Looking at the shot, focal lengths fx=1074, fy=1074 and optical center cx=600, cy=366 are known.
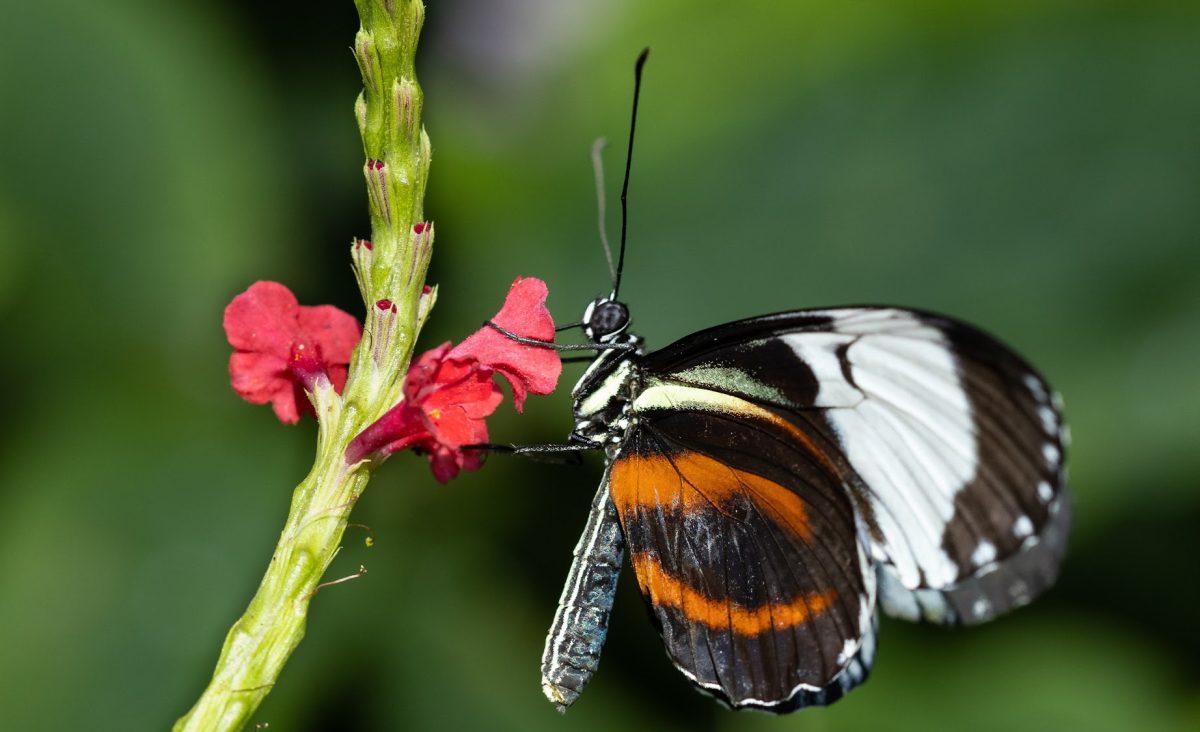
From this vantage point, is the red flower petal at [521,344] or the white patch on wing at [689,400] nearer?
the red flower petal at [521,344]

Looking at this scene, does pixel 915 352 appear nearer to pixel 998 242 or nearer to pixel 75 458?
pixel 998 242

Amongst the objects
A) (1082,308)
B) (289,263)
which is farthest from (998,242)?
(289,263)

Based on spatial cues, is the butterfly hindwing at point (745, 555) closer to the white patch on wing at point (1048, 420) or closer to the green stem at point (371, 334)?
the white patch on wing at point (1048, 420)

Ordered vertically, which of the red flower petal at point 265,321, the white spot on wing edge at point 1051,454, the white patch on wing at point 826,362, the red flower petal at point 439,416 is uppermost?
the red flower petal at point 265,321

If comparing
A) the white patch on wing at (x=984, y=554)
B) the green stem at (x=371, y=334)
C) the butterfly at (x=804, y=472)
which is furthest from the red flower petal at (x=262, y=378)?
the white patch on wing at (x=984, y=554)

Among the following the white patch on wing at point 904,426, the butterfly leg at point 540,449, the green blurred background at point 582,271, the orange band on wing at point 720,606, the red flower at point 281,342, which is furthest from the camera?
the green blurred background at point 582,271

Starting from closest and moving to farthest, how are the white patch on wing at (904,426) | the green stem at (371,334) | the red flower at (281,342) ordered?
1. the green stem at (371,334)
2. the red flower at (281,342)
3. the white patch on wing at (904,426)

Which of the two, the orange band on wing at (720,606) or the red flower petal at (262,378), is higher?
the red flower petal at (262,378)

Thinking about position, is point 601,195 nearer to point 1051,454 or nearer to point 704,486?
point 704,486
